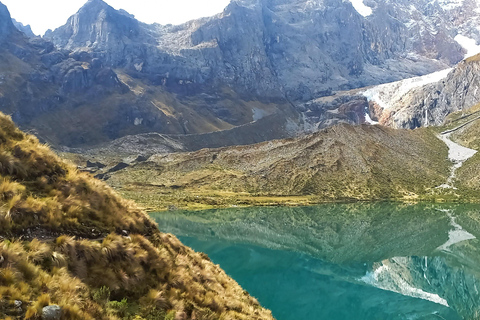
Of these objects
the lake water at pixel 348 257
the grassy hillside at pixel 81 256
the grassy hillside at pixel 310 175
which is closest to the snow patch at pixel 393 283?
the lake water at pixel 348 257

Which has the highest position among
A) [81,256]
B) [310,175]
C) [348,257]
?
[81,256]

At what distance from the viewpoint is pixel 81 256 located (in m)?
13.7

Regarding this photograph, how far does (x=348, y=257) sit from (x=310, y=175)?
320 feet

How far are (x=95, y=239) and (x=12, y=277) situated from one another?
14.3 feet

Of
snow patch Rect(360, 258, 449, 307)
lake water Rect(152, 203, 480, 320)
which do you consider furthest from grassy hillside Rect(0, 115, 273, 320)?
snow patch Rect(360, 258, 449, 307)

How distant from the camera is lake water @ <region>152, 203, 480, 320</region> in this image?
49625 mm

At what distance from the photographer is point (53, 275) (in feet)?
39.3

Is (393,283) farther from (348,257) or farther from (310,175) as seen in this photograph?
(310,175)

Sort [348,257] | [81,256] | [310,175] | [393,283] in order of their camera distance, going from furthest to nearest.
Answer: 1. [310,175]
2. [348,257]
3. [393,283]
4. [81,256]

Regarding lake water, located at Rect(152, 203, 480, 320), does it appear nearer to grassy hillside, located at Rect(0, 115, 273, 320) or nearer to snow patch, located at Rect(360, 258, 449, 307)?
snow patch, located at Rect(360, 258, 449, 307)

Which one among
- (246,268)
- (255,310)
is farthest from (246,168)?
(255,310)

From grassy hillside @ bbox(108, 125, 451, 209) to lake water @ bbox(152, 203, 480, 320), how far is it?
2725 centimetres

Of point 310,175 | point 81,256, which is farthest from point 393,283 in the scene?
point 310,175

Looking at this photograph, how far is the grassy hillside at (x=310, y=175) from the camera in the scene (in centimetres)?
15296
